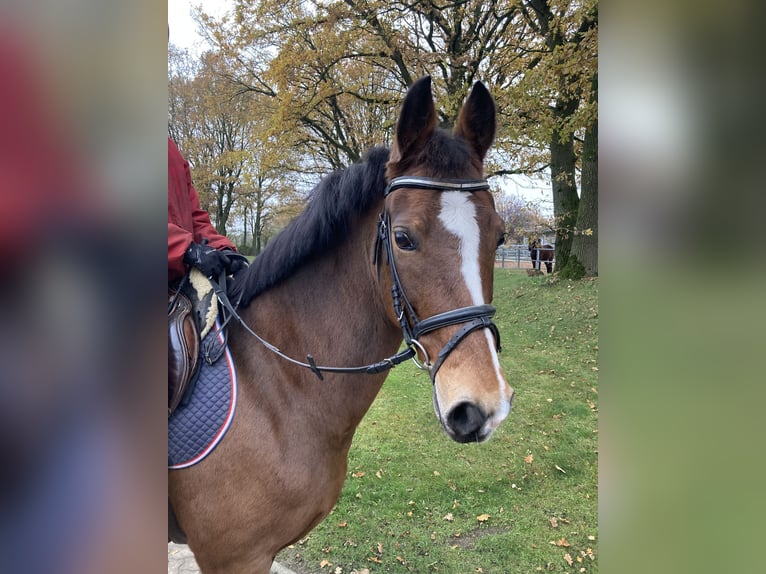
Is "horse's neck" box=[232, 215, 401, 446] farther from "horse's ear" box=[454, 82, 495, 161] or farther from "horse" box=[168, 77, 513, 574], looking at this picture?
"horse's ear" box=[454, 82, 495, 161]

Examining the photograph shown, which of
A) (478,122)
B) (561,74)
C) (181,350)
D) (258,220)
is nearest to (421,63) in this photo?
(561,74)

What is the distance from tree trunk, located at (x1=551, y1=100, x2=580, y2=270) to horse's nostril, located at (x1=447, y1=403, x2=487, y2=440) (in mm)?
8058

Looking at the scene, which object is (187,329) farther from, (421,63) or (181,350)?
(421,63)

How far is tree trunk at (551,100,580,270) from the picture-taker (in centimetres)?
934

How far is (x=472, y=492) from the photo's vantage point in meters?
4.16

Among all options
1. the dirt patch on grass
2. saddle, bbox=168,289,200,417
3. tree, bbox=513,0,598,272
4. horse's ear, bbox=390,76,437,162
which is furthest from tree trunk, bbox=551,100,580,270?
saddle, bbox=168,289,200,417

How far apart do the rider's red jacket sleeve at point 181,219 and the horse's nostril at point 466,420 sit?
136 cm

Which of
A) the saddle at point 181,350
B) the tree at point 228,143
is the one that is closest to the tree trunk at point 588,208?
the saddle at point 181,350
